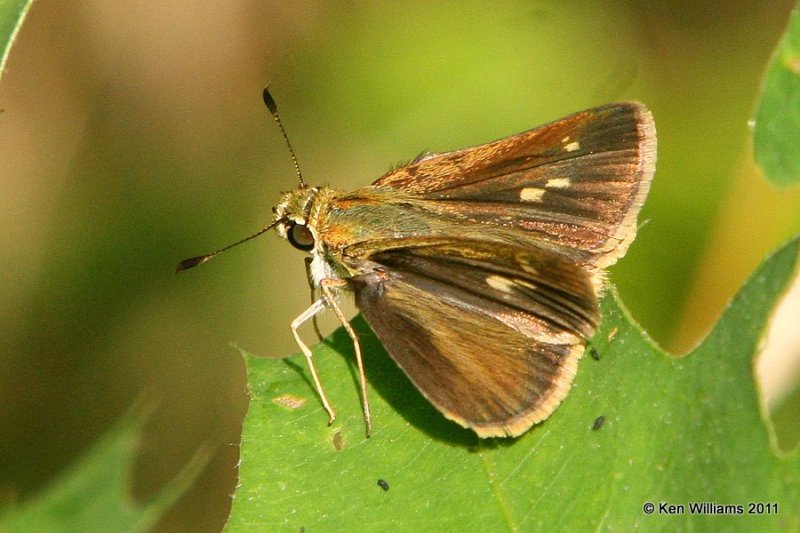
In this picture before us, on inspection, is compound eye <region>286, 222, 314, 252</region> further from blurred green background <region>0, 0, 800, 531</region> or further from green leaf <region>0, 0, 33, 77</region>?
blurred green background <region>0, 0, 800, 531</region>

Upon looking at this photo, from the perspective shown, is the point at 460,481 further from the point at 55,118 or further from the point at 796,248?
the point at 55,118

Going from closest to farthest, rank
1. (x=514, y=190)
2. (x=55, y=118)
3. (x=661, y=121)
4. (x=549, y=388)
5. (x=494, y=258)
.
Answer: (x=549, y=388), (x=494, y=258), (x=514, y=190), (x=661, y=121), (x=55, y=118)

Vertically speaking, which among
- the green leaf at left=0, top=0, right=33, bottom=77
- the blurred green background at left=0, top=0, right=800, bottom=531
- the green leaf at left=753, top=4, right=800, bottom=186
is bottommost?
the blurred green background at left=0, top=0, right=800, bottom=531

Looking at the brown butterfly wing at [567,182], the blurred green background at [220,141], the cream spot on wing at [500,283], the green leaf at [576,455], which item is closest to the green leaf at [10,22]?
the green leaf at [576,455]

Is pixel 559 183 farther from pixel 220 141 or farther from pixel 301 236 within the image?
pixel 220 141

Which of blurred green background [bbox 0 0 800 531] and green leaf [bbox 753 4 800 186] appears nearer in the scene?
green leaf [bbox 753 4 800 186]

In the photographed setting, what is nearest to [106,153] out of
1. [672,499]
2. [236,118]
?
[236,118]

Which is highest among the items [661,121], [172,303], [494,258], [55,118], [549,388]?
[55,118]

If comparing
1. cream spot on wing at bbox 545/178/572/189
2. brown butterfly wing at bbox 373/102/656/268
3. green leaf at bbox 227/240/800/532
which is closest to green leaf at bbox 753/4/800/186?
green leaf at bbox 227/240/800/532
